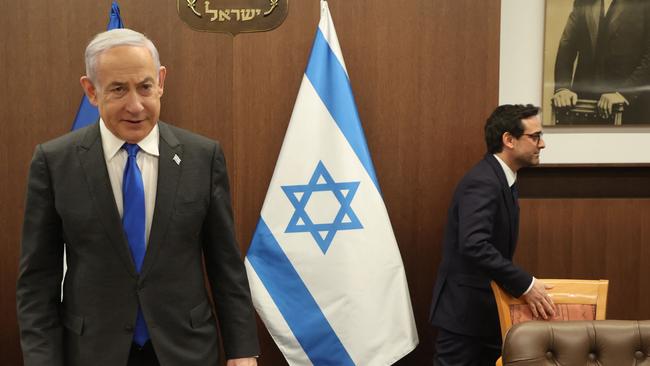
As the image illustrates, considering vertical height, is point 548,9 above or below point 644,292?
above

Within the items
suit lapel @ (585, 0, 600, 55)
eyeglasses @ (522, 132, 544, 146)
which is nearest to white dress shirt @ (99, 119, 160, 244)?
eyeglasses @ (522, 132, 544, 146)

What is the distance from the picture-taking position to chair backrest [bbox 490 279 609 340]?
2.57 m

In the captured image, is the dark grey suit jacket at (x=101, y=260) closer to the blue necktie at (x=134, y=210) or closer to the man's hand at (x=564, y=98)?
the blue necktie at (x=134, y=210)

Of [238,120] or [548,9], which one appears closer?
[238,120]

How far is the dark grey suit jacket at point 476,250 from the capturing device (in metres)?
2.72

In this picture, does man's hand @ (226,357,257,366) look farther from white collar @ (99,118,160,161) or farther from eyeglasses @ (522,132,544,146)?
eyeglasses @ (522,132,544,146)

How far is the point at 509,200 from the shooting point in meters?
2.85

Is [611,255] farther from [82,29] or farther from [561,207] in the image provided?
[82,29]

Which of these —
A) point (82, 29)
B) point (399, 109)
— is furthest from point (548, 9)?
point (82, 29)

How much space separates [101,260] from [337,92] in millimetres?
1734

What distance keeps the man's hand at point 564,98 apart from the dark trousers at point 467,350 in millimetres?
1398

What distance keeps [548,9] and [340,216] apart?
1643mm

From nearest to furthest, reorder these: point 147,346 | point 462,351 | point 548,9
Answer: point 147,346 → point 462,351 → point 548,9

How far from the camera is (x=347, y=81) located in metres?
3.09
